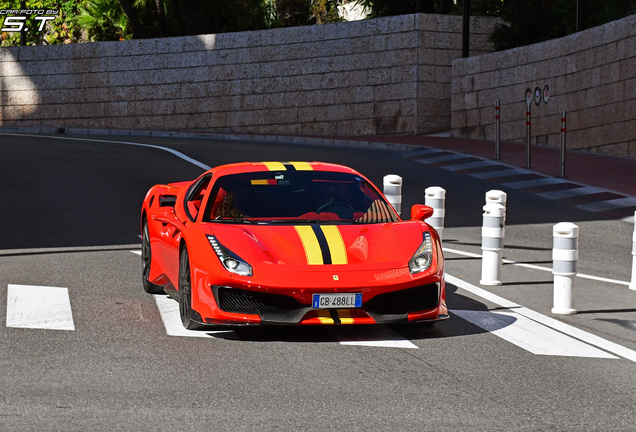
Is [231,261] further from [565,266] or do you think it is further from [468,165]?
[468,165]

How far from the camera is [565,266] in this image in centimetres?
815

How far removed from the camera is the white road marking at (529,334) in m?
6.79

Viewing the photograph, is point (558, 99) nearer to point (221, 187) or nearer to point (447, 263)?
Result: point (447, 263)

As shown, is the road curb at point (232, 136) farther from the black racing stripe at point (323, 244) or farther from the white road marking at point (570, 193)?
the black racing stripe at point (323, 244)

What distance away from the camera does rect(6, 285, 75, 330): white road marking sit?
289 inches

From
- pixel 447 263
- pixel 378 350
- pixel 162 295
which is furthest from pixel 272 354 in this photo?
pixel 447 263

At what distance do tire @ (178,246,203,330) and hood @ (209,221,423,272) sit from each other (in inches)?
12.9

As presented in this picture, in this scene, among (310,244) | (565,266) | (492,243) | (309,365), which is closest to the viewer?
(309,365)

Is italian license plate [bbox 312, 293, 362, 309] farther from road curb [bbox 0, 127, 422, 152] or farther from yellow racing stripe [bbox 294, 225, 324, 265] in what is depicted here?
road curb [bbox 0, 127, 422, 152]

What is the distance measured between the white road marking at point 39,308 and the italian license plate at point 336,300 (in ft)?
5.92

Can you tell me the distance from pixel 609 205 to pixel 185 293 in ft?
30.8

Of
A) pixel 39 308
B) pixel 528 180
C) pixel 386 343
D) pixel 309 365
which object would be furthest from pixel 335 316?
pixel 528 180

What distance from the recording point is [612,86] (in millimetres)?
21406

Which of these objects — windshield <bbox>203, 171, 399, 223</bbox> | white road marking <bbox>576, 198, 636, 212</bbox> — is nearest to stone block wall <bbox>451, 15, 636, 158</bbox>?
white road marking <bbox>576, 198, 636, 212</bbox>
